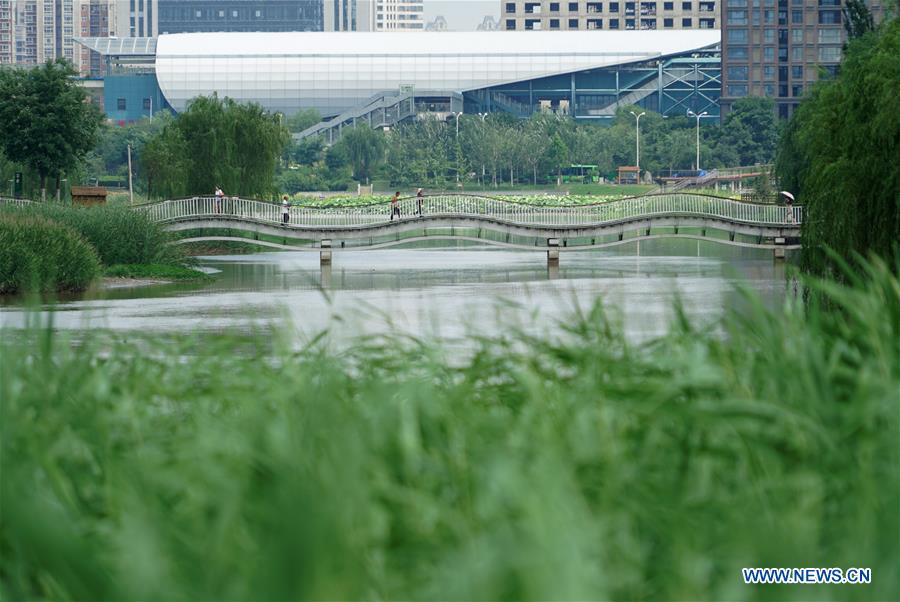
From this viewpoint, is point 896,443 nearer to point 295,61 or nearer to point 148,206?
point 148,206

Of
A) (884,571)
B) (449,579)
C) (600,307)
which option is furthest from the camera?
(600,307)

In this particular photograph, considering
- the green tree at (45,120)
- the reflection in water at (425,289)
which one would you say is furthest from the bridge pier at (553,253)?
the green tree at (45,120)

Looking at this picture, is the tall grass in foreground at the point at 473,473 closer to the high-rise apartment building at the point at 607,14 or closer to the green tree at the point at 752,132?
the green tree at the point at 752,132

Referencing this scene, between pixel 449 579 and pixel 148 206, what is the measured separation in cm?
4684

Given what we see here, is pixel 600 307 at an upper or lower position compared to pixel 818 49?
lower

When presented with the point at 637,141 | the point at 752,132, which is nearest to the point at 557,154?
the point at 637,141

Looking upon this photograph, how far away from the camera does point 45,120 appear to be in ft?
181

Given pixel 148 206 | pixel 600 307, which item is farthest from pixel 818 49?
pixel 600 307

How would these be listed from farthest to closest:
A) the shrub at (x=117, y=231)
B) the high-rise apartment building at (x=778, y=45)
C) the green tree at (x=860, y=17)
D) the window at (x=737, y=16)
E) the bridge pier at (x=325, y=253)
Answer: the window at (x=737, y=16)
the high-rise apartment building at (x=778, y=45)
the bridge pier at (x=325, y=253)
the green tree at (x=860, y=17)
the shrub at (x=117, y=231)

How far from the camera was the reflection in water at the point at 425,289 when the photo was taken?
26766 mm

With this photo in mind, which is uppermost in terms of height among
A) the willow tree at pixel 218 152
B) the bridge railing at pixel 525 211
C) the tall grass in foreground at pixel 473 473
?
the willow tree at pixel 218 152

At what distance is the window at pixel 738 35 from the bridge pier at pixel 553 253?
96043 millimetres

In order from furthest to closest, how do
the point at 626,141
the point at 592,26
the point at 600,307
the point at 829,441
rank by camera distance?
1. the point at 592,26
2. the point at 626,141
3. the point at 600,307
4. the point at 829,441

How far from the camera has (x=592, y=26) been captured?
192125 millimetres
